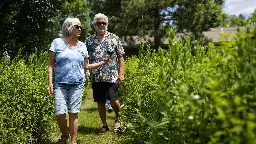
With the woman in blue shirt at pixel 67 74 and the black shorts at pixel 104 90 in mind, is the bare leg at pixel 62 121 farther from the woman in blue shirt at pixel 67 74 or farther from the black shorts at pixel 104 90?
the black shorts at pixel 104 90

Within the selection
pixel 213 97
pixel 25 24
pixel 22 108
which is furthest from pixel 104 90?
pixel 25 24

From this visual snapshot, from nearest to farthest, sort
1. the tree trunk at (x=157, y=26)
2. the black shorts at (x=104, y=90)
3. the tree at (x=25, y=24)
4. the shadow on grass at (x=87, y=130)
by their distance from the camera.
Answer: the black shorts at (x=104, y=90)
the shadow on grass at (x=87, y=130)
the tree at (x=25, y=24)
the tree trunk at (x=157, y=26)

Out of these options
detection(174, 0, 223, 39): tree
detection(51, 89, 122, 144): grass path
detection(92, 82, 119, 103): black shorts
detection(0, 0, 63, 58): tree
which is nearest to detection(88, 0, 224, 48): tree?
detection(174, 0, 223, 39): tree

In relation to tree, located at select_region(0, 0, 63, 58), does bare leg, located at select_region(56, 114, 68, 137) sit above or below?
below

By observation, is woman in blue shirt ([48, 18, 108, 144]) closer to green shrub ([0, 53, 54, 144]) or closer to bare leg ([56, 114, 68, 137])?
bare leg ([56, 114, 68, 137])

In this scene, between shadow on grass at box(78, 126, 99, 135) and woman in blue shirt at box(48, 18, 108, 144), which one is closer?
woman in blue shirt at box(48, 18, 108, 144)

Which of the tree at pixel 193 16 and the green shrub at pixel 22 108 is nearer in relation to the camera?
the green shrub at pixel 22 108

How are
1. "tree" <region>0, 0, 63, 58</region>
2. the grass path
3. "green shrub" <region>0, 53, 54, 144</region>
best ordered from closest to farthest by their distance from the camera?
"green shrub" <region>0, 53, 54, 144</region> → the grass path → "tree" <region>0, 0, 63, 58</region>

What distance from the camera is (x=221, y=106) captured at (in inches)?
80.5

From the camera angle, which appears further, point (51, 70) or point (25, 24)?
point (25, 24)

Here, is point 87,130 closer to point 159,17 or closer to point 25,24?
point 25,24

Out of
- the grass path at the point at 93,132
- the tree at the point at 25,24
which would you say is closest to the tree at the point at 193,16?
the tree at the point at 25,24

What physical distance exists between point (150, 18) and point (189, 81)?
95.7ft

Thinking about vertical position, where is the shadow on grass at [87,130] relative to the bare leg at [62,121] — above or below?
below
